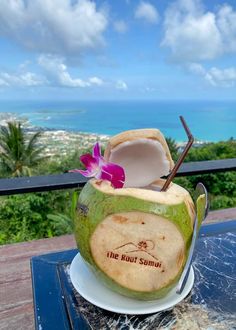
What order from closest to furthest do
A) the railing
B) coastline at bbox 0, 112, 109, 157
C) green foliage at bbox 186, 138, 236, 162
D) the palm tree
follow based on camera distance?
the railing < green foliage at bbox 186, 138, 236, 162 < the palm tree < coastline at bbox 0, 112, 109, 157

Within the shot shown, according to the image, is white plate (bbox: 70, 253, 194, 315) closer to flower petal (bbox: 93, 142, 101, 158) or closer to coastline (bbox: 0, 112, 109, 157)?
flower petal (bbox: 93, 142, 101, 158)

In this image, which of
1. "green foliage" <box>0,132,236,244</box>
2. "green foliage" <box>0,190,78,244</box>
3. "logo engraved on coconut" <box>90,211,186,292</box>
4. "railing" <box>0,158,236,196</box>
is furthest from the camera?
"green foliage" <box>0,132,236,244</box>

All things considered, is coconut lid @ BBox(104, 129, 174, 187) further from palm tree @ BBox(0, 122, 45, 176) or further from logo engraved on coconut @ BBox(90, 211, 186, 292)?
palm tree @ BBox(0, 122, 45, 176)

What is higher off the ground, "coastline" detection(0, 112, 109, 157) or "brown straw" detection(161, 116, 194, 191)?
"brown straw" detection(161, 116, 194, 191)

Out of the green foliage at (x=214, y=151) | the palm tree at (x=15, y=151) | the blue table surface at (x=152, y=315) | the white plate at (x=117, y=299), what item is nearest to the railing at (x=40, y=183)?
the blue table surface at (x=152, y=315)

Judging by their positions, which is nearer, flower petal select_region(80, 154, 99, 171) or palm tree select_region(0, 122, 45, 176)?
flower petal select_region(80, 154, 99, 171)

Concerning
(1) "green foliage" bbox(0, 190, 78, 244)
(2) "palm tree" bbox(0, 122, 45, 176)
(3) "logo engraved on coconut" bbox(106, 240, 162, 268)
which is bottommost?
(1) "green foliage" bbox(0, 190, 78, 244)

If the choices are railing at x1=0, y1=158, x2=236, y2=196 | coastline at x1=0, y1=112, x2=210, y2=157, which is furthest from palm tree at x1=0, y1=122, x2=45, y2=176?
railing at x1=0, y1=158, x2=236, y2=196
